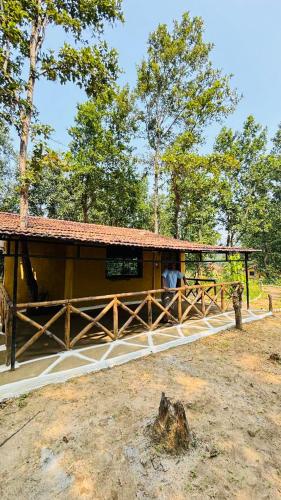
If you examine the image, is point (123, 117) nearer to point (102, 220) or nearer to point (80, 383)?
point (102, 220)

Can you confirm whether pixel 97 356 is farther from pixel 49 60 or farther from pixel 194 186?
pixel 194 186

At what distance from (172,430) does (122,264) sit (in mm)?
7990

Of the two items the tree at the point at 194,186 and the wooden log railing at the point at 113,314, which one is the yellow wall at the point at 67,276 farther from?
the tree at the point at 194,186

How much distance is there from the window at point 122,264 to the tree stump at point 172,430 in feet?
22.8

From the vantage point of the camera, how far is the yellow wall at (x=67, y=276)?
9258 mm

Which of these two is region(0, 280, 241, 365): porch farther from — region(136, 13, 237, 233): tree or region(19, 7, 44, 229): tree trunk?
region(136, 13, 237, 233): tree

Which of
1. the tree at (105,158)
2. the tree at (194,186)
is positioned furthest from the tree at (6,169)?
the tree at (194,186)

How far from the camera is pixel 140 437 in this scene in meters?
3.35

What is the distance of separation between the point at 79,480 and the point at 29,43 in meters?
9.68

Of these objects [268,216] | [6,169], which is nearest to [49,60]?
[6,169]

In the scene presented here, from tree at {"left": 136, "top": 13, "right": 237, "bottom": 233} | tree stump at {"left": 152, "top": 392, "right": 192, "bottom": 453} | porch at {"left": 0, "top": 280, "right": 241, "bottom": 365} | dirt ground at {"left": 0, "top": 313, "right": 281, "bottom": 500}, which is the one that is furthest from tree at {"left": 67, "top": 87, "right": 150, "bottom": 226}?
tree stump at {"left": 152, "top": 392, "right": 192, "bottom": 453}

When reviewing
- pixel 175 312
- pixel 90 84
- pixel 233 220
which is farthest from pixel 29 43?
pixel 233 220

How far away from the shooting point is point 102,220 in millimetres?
24844

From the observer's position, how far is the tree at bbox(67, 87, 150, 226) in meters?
21.6
